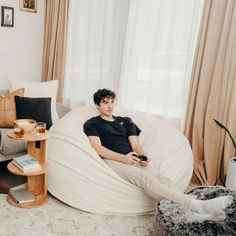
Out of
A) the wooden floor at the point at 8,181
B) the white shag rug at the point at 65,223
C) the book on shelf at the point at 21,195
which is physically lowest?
the wooden floor at the point at 8,181

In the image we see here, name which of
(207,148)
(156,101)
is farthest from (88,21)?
(207,148)

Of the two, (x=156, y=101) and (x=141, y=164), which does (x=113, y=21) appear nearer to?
(x=156, y=101)

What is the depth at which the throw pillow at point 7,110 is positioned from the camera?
3018 millimetres

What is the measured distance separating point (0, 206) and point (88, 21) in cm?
233

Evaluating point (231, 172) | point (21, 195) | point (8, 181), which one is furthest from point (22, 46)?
point (231, 172)

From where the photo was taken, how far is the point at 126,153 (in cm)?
255

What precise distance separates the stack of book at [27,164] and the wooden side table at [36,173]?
1.0 inches

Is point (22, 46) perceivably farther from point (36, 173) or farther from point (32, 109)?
point (36, 173)

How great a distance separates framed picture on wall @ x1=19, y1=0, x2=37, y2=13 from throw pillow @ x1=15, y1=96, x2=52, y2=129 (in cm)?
135

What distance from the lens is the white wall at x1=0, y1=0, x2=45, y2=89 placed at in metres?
3.70

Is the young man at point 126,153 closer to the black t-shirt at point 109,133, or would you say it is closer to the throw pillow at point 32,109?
the black t-shirt at point 109,133

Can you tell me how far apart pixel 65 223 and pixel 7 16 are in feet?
8.51

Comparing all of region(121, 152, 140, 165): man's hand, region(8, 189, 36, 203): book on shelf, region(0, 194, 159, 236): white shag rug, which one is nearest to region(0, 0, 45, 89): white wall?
region(8, 189, 36, 203): book on shelf

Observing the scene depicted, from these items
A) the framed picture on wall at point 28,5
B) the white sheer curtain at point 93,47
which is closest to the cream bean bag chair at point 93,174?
the white sheer curtain at point 93,47
